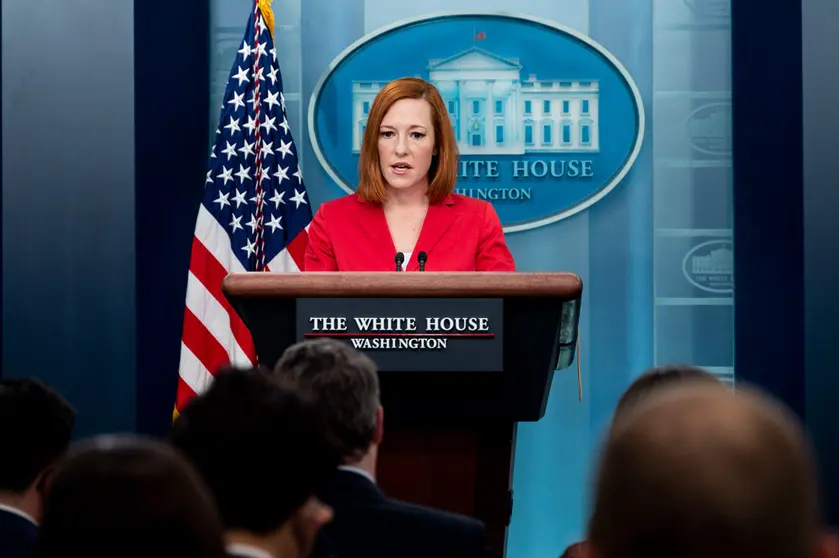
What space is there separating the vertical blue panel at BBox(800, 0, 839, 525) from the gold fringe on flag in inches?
85.4

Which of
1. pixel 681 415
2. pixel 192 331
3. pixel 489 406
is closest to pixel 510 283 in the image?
pixel 489 406

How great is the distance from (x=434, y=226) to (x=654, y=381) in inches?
63.4

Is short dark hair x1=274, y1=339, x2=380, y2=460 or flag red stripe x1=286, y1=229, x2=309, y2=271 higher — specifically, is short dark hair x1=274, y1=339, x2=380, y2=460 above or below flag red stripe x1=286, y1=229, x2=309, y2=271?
below

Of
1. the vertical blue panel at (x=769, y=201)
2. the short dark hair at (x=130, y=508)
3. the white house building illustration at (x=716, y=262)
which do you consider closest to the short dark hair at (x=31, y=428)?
the short dark hair at (x=130, y=508)

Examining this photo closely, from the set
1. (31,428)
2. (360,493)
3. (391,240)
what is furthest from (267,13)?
(360,493)

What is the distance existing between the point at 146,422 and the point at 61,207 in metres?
0.94

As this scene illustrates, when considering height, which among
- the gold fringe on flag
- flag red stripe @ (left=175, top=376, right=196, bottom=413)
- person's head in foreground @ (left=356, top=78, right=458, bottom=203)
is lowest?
flag red stripe @ (left=175, top=376, right=196, bottom=413)

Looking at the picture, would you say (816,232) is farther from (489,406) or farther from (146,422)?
(146,422)

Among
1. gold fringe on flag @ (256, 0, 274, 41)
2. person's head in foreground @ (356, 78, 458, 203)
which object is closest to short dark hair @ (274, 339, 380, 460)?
person's head in foreground @ (356, 78, 458, 203)

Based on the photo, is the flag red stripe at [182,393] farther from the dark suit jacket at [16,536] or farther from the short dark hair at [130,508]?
the short dark hair at [130,508]

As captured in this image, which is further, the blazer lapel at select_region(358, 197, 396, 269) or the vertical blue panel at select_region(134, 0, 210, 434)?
the vertical blue panel at select_region(134, 0, 210, 434)

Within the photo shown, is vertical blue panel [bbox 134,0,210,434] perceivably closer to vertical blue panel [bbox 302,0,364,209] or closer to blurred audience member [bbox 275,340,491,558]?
vertical blue panel [bbox 302,0,364,209]

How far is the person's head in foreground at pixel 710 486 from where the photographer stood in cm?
87

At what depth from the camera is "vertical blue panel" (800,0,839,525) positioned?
4.55m
